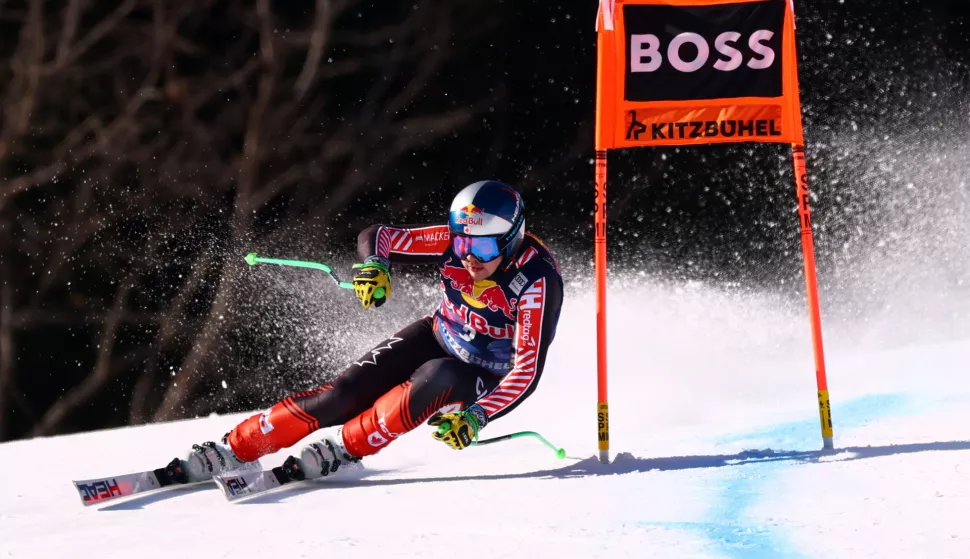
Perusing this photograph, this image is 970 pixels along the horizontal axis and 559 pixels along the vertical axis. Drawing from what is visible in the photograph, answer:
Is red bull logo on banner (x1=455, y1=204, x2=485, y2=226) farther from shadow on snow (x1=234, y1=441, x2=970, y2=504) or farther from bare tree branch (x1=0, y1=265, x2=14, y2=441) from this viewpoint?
bare tree branch (x1=0, y1=265, x2=14, y2=441)

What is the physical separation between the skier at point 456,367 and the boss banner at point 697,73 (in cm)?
54

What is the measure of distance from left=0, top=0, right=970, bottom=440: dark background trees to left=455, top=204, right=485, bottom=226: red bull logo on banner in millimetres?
10209

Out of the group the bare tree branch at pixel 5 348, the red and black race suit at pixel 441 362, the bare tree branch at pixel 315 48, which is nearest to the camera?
the red and black race suit at pixel 441 362

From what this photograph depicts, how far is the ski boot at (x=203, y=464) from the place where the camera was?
15.0ft

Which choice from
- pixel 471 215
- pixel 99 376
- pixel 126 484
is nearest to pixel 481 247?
pixel 471 215

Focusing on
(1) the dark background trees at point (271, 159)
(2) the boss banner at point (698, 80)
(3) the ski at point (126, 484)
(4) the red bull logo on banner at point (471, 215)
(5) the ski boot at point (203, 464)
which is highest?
(1) the dark background trees at point (271, 159)

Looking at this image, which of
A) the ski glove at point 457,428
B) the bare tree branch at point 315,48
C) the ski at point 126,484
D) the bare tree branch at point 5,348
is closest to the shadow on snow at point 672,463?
the ski glove at point 457,428

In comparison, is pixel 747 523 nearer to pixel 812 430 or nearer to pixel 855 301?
pixel 812 430

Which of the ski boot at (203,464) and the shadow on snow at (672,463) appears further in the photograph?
the ski boot at (203,464)

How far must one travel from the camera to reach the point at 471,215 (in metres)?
4.56

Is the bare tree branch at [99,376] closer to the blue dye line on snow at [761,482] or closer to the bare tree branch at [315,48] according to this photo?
the bare tree branch at [315,48]

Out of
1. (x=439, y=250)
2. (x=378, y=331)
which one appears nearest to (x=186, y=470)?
(x=439, y=250)

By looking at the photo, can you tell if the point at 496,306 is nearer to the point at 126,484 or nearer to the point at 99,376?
the point at 126,484

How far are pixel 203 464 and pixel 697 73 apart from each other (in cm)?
231
